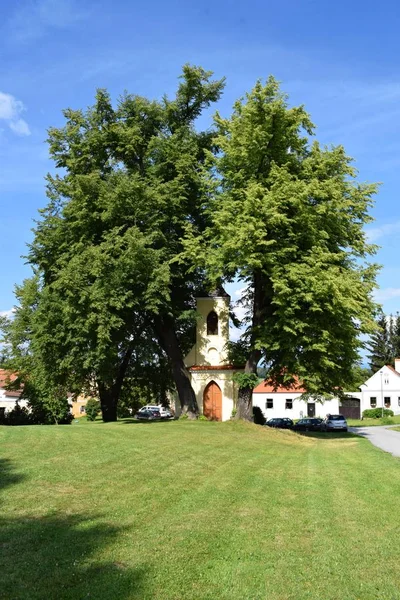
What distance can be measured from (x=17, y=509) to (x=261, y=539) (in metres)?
3.67

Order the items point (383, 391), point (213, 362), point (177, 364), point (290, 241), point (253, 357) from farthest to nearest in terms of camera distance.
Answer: point (383, 391)
point (213, 362)
point (177, 364)
point (253, 357)
point (290, 241)

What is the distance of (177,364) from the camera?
1361 inches

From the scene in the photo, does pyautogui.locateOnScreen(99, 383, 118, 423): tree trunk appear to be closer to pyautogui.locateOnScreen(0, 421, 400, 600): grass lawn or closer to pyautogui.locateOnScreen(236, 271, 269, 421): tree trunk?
pyautogui.locateOnScreen(236, 271, 269, 421): tree trunk

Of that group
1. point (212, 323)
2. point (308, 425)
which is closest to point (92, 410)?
point (308, 425)

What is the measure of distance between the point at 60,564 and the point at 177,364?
2826cm

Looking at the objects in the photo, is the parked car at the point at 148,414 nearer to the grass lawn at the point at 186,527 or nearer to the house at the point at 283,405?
the house at the point at 283,405

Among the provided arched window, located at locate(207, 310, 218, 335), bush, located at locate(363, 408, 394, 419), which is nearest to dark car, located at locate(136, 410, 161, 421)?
arched window, located at locate(207, 310, 218, 335)

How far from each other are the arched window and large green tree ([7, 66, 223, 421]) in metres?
1.86

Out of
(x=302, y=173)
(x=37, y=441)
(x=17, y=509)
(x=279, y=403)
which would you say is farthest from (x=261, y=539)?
(x=279, y=403)

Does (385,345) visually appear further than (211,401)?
Yes

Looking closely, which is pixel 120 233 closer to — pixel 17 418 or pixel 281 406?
pixel 17 418

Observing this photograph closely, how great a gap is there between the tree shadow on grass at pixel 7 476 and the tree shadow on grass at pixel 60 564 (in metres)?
2.37

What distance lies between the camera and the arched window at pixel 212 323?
3762 centimetres

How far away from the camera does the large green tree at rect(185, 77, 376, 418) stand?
26.0 m
